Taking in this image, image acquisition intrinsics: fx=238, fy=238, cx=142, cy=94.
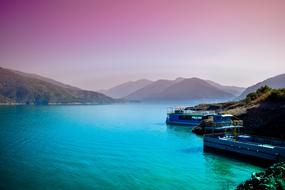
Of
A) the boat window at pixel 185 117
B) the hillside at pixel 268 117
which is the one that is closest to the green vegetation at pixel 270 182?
the hillside at pixel 268 117

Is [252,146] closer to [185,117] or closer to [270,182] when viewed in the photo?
[270,182]

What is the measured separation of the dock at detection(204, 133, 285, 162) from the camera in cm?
2820

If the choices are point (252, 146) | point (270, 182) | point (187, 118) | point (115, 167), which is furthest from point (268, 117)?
point (270, 182)

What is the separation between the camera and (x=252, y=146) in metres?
30.6

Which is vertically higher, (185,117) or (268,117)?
(268,117)

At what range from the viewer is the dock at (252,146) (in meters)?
28.2

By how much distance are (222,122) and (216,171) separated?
72.3 feet

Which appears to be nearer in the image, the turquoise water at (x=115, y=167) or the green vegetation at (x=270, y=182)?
the green vegetation at (x=270, y=182)

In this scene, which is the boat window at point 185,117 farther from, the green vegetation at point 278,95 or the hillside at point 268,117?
the green vegetation at point 278,95

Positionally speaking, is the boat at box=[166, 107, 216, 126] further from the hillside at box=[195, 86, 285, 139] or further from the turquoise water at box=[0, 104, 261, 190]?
the turquoise water at box=[0, 104, 261, 190]

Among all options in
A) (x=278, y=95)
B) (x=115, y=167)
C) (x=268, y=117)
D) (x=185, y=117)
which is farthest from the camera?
(x=185, y=117)

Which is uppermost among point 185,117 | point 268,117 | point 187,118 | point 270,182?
point 268,117

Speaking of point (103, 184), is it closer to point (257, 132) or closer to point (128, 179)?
point (128, 179)

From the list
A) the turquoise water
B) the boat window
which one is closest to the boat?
the boat window
